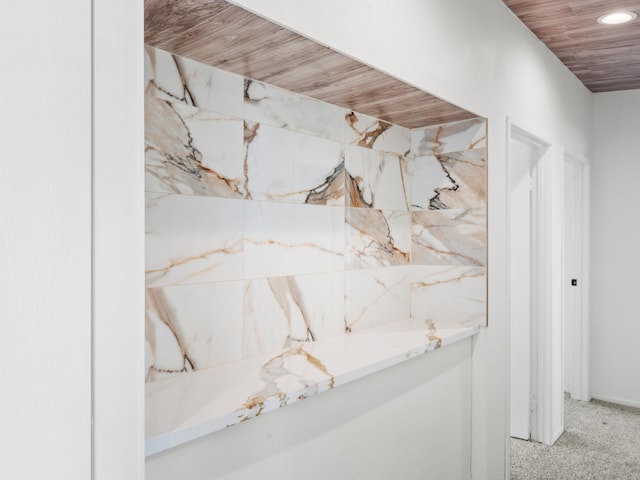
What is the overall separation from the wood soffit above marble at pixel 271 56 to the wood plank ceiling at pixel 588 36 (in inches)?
33.2

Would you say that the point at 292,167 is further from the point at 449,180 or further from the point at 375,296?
the point at 449,180

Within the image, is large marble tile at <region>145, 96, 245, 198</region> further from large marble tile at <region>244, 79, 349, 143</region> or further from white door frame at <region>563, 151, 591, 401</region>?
white door frame at <region>563, 151, 591, 401</region>

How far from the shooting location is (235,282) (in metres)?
1.62

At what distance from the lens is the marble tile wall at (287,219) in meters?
1.44

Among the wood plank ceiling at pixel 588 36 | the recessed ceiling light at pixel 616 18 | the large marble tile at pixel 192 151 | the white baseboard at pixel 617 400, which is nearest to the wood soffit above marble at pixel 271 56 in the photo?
the large marble tile at pixel 192 151

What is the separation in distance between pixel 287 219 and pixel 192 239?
0.42 meters

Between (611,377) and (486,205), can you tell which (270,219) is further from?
(611,377)

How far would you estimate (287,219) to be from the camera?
1808 mm

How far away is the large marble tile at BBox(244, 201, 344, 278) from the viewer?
1.68 meters

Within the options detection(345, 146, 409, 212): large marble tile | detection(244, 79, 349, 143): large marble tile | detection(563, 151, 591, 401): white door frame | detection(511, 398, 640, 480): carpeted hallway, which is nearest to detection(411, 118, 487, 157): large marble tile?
detection(345, 146, 409, 212): large marble tile
